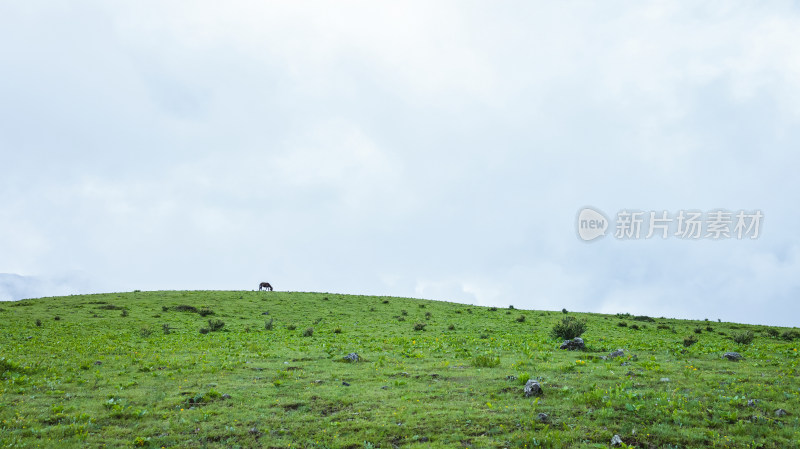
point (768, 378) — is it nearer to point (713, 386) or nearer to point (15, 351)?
point (713, 386)

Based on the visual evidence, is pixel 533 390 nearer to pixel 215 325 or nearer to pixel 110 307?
pixel 215 325

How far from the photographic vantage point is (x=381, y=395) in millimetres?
15906

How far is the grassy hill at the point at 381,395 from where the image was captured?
11.9 metres

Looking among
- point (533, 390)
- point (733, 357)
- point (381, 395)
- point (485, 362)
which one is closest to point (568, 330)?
point (733, 357)

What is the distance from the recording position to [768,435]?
1115cm

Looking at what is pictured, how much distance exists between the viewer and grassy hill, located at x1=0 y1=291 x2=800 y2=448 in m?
11.9

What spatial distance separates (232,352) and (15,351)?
1401 cm

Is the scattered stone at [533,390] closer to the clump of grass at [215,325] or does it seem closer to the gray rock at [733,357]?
the gray rock at [733,357]

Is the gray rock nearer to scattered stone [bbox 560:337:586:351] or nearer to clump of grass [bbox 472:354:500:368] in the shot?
scattered stone [bbox 560:337:586:351]

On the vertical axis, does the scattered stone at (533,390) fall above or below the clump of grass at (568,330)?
below

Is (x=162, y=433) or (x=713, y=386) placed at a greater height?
(x=713, y=386)

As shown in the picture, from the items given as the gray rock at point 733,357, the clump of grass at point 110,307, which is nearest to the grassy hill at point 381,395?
the gray rock at point 733,357

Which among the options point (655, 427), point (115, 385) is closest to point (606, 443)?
point (655, 427)

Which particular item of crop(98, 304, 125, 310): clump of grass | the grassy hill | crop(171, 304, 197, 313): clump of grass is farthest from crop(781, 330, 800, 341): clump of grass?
crop(98, 304, 125, 310): clump of grass
